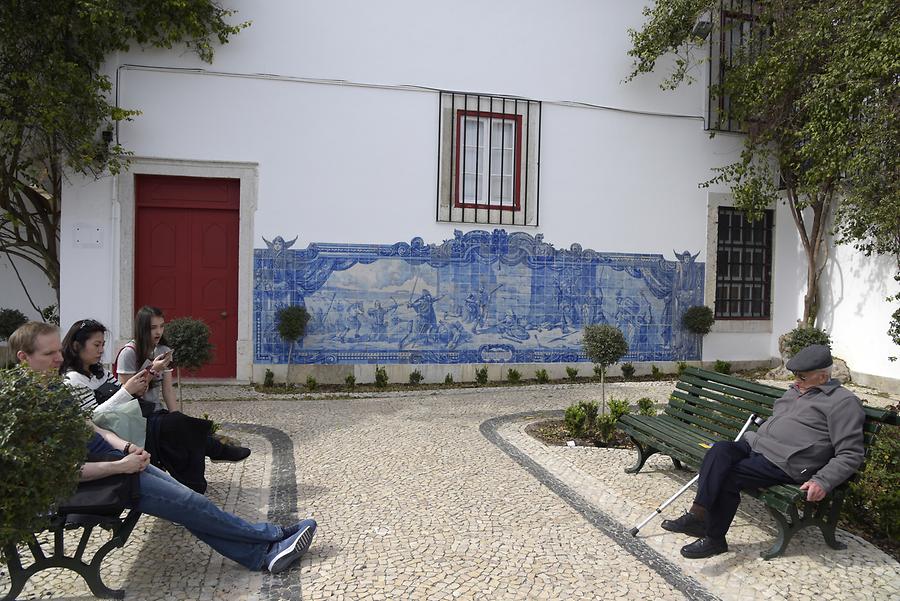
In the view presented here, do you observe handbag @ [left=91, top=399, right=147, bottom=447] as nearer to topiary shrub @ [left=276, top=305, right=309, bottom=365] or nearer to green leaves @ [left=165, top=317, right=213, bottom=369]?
green leaves @ [left=165, top=317, right=213, bottom=369]

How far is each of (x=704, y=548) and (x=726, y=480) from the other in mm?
381

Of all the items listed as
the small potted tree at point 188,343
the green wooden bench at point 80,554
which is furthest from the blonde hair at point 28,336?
the small potted tree at point 188,343

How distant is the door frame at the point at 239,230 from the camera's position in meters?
8.53

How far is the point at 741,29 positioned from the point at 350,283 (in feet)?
24.5

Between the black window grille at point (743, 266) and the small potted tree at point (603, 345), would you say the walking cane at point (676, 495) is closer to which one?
the small potted tree at point (603, 345)

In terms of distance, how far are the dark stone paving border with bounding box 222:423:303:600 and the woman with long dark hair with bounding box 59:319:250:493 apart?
0.48 meters

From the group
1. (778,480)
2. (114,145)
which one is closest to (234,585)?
(778,480)

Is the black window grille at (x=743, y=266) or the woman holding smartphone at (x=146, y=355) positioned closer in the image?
the woman holding smartphone at (x=146, y=355)

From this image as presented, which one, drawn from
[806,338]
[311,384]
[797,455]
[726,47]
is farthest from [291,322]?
[726,47]

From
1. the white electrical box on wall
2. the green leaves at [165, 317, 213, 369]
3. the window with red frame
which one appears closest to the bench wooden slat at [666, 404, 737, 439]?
the green leaves at [165, 317, 213, 369]

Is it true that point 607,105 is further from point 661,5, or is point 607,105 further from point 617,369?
point 617,369

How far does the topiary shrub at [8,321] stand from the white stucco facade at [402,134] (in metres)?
0.77

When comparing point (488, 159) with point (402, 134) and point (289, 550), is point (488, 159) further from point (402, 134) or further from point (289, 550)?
point (289, 550)

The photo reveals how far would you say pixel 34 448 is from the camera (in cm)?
252
